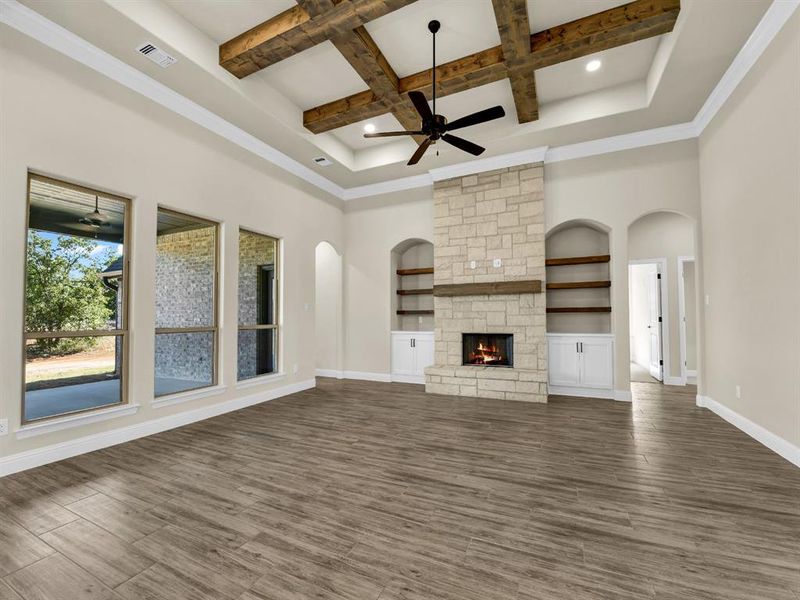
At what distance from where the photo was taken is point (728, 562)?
1.79 meters

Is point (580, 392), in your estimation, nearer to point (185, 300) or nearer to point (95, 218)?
point (185, 300)

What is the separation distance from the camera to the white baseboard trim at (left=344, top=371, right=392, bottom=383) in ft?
22.6

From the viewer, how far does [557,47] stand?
374cm

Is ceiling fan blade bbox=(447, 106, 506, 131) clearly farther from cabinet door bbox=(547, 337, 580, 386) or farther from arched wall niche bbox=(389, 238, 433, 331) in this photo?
cabinet door bbox=(547, 337, 580, 386)

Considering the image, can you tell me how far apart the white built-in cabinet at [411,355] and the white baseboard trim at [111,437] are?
2519 mm

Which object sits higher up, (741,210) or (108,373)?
(741,210)

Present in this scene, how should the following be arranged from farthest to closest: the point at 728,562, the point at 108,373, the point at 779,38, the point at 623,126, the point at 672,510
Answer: the point at 623,126
the point at 108,373
the point at 779,38
the point at 672,510
the point at 728,562

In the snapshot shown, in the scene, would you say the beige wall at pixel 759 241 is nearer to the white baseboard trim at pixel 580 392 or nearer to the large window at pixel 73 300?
the white baseboard trim at pixel 580 392

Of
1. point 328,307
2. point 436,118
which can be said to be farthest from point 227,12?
point 328,307

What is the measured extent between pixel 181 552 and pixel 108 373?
2.57 metres

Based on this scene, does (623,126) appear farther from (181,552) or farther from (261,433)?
(181,552)

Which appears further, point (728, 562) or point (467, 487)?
point (467, 487)

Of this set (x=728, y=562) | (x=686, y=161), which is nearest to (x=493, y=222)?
(x=686, y=161)

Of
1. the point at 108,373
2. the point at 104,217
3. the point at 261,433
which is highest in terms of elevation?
the point at 104,217
